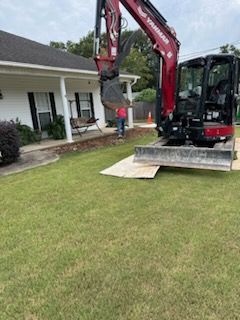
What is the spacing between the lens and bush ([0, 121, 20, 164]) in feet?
25.7

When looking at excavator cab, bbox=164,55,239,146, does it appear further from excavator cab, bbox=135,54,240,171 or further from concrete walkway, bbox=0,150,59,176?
concrete walkway, bbox=0,150,59,176

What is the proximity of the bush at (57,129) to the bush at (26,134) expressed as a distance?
81 centimetres

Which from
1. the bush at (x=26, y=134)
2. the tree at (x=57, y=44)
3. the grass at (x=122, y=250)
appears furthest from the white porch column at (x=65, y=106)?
the tree at (x=57, y=44)

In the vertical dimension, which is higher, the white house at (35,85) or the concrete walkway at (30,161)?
the white house at (35,85)

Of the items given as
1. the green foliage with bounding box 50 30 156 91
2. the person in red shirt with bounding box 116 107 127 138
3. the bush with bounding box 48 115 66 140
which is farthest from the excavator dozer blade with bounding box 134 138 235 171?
the green foliage with bounding box 50 30 156 91

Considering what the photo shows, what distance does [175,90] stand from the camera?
757 centimetres

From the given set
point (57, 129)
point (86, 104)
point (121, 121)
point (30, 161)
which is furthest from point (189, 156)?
point (86, 104)

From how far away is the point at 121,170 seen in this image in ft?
21.0

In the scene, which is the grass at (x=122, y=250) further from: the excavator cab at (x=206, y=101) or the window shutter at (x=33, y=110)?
the window shutter at (x=33, y=110)

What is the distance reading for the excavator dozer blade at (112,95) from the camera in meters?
6.43

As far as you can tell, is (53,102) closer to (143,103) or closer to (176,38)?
(176,38)

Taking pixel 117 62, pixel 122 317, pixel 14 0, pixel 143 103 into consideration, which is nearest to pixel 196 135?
pixel 117 62

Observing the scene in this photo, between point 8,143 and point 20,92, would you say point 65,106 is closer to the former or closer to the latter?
point 20,92

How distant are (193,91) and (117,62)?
215 cm
